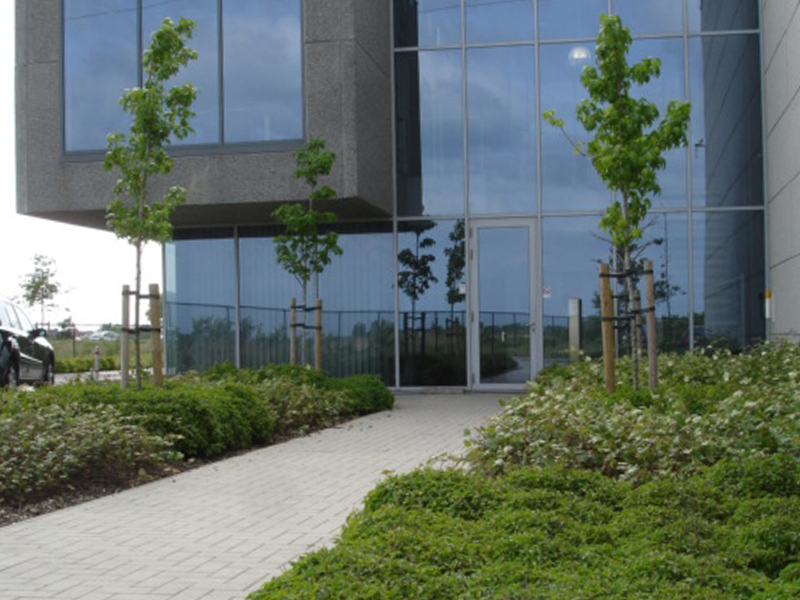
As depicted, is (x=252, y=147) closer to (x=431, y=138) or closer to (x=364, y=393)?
(x=431, y=138)

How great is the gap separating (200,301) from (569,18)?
853 cm

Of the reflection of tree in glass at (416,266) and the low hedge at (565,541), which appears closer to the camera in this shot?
the low hedge at (565,541)

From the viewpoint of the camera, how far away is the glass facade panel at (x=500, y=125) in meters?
18.8

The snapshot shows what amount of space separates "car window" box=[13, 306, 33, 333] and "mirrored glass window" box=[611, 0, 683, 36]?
12.1 meters

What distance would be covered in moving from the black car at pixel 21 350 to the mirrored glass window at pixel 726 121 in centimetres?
1186

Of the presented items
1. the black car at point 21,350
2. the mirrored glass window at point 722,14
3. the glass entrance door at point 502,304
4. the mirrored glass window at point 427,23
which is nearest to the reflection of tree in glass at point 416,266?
the glass entrance door at point 502,304

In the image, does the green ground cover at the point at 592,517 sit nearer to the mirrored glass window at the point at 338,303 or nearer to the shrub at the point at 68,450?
the shrub at the point at 68,450

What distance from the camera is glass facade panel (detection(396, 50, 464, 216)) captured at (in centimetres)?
1902

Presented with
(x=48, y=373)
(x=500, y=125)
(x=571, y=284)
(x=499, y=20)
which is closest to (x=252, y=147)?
(x=500, y=125)

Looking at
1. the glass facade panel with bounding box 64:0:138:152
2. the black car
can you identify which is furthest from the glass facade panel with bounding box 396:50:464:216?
the black car

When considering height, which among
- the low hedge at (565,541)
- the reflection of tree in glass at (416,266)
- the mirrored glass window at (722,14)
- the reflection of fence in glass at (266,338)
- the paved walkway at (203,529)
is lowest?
the paved walkway at (203,529)

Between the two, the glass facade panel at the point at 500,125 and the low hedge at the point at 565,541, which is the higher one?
the glass facade panel at the point at 500,125

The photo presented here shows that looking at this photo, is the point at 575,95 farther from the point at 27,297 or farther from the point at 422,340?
the point at 27,297

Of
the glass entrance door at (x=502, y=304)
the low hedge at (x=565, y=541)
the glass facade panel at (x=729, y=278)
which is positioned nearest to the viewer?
the low hedge at (x=565, y=541)
